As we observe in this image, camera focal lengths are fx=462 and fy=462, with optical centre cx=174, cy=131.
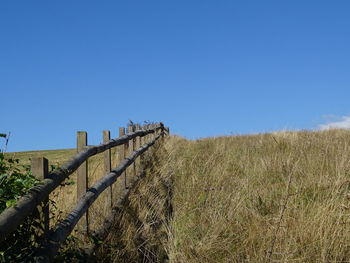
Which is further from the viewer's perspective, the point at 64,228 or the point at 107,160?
the point at 107,160

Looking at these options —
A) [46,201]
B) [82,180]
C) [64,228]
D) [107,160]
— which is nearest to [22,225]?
[46,201]

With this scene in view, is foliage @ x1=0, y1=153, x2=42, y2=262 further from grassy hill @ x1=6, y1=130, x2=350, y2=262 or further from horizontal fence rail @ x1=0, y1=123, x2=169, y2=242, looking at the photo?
grassy hill @ x1=6, y1=130, x2=350, y2=262

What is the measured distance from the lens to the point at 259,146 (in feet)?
40.6

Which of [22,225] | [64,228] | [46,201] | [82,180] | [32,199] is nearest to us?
[32,199]

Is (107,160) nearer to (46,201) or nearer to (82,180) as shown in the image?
(82,180)

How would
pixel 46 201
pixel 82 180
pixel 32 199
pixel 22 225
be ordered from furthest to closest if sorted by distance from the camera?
pixel 82 180 → pixel 46 201 → pixel 22 225 → pixel 32 199

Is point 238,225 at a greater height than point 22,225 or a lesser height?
lesser

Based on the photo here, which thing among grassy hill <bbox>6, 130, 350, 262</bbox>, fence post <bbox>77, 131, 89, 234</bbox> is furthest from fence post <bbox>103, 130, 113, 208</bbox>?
fence post <bbox>77, 131, 89, 234</bbox>

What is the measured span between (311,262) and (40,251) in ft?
7.35

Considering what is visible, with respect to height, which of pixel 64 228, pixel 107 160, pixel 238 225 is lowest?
pixel 238 225

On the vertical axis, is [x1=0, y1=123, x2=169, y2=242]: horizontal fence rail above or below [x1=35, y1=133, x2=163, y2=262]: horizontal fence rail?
above

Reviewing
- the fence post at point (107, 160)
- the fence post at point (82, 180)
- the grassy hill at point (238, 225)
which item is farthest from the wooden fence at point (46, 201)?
the grassy hill at point (238, 225)

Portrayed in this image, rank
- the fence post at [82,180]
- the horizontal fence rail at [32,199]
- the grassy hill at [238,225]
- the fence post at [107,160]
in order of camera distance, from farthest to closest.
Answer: the fence post at [107,160] → the fence post at [82,180] → the grassy hill at [238,225] → the horizontal fence rail at [32,199]

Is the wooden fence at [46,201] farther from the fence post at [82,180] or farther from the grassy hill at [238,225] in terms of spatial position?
the grassy hill at [238,225]
